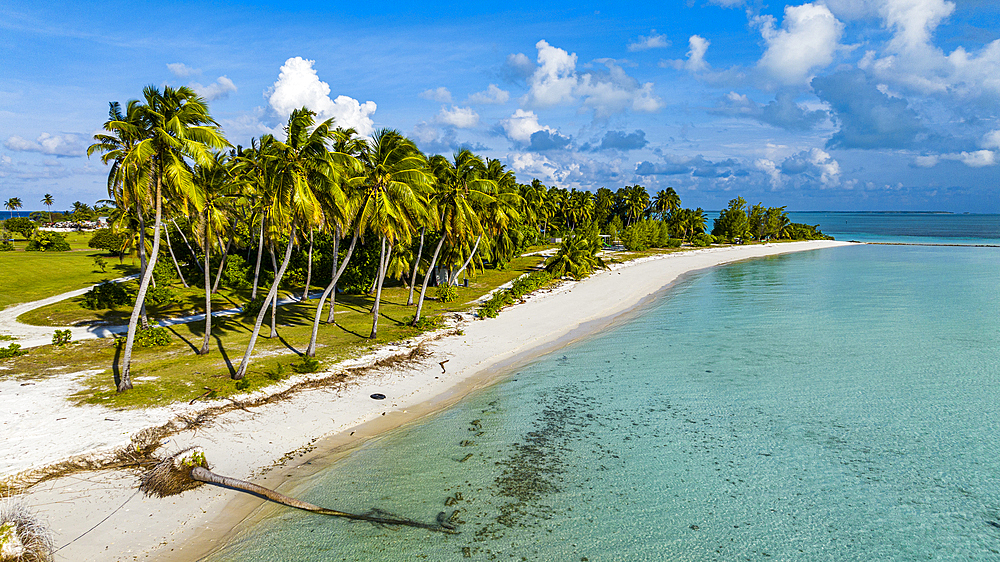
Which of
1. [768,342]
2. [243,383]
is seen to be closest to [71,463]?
[243,383]

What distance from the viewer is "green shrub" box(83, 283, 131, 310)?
26.6m

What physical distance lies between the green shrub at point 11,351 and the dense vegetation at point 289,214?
12.4 feet

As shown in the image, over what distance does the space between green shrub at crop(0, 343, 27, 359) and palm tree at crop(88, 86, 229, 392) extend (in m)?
8.30

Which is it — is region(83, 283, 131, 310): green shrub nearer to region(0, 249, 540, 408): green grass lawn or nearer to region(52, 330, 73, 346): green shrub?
region(0, 249, 540, 408): green grass lawn

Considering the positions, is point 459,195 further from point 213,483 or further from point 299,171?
point 213,483

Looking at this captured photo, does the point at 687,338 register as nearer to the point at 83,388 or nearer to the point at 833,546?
the point at 833,546

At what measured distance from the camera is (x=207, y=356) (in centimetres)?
1961

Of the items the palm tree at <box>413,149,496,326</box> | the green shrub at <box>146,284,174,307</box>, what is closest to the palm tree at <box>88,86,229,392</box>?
the palm tree at <box>413,149,496,326</box>

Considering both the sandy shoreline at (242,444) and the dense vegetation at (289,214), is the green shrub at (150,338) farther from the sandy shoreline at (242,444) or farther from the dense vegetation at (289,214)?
the sandy shoreline at (242,444)

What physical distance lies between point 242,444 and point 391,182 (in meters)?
11.6

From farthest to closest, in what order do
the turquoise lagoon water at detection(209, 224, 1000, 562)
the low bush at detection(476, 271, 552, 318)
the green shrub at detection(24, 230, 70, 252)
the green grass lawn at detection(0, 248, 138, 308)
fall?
1. the green shrub at detection(24, 230, 70, 252)
2. the green grass lawn at detection(0, 248, 138, 308)
3. the low bush at detection(476, 271, 552, 318)
4. the turquoise lagoon water at detection(209, 224, 1000, 562)

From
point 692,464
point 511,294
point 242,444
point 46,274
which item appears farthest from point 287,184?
point 46,274

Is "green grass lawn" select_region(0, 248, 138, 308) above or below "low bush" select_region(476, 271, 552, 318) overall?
above

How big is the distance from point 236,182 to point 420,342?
13193 mm
